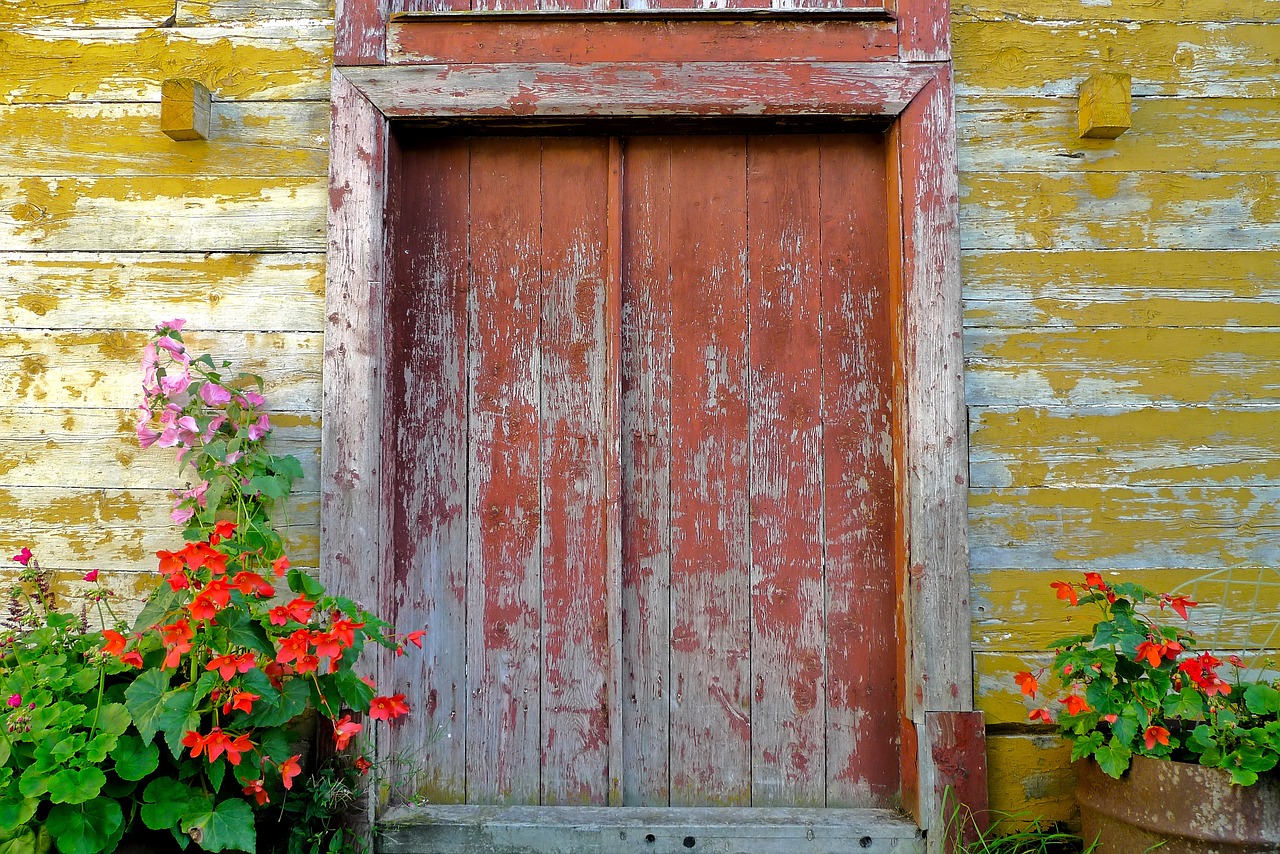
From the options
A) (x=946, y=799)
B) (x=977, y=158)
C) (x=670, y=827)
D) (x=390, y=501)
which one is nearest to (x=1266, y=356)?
(x=977, y=158)

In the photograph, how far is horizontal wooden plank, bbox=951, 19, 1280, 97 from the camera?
7.26 feet

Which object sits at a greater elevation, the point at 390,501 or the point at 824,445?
the point at 824,445

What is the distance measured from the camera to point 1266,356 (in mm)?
2172

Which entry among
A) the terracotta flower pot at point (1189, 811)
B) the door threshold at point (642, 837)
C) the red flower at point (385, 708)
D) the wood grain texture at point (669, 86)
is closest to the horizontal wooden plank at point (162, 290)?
the wood grain texture at point (669, 86)

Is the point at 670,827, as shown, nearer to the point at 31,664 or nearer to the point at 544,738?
the point at 544,738

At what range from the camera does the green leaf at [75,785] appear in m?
1.56

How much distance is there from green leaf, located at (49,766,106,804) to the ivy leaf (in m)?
0.09

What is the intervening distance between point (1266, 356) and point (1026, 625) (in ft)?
3.00

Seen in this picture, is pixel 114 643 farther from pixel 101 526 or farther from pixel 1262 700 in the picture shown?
pixel 1262 700

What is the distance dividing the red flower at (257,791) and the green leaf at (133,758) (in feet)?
0.58

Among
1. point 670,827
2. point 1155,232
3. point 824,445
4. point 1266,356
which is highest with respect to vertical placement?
point 1155,232

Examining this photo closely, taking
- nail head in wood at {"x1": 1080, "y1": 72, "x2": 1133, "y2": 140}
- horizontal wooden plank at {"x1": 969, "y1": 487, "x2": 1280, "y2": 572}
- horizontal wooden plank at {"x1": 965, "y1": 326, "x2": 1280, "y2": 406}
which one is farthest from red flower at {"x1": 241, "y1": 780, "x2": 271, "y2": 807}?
nail head in wood at {"x1": 1080, "y1": 72, "x2": 1133, "y2": 140}

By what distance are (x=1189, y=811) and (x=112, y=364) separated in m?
2.65

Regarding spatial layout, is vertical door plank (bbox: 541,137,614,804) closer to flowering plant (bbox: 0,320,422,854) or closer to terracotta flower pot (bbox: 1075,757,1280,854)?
flowering plant (bbox: 0,320,422,854)
